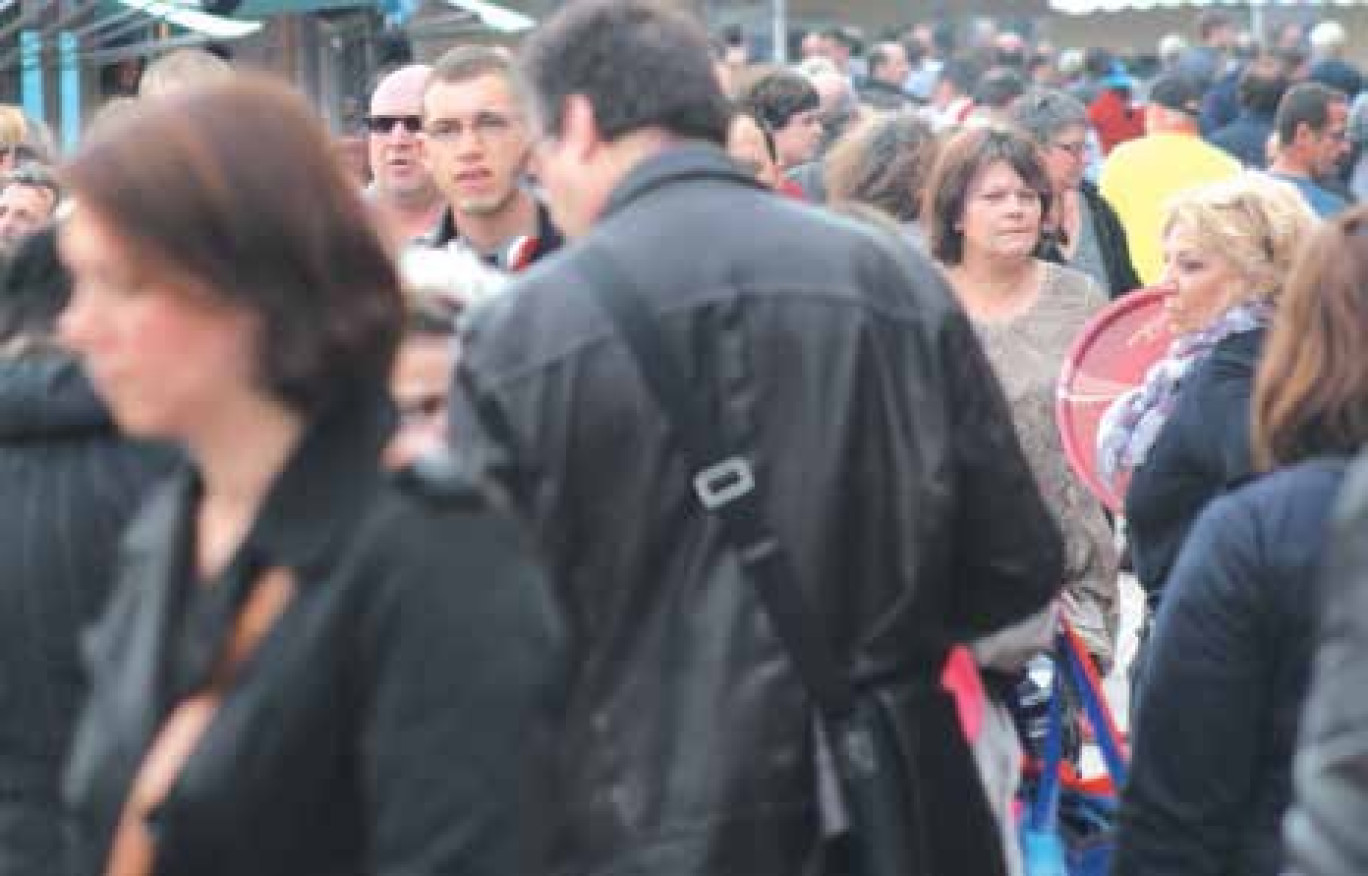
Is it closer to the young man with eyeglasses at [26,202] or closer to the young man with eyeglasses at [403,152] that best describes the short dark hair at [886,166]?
the young man with eyeglasses at [403,152]

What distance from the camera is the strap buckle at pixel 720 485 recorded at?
4.07 m

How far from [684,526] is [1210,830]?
86 centimetres

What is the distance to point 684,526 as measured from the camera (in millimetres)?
4094

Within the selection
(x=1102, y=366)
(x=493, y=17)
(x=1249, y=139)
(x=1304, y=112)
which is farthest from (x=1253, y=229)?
(x=493, y=17)

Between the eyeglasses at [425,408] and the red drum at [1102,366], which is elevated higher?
the eyeglasses at [425,408]

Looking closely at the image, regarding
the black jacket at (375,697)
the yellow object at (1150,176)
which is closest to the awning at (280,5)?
the yellow object at (1150,176)

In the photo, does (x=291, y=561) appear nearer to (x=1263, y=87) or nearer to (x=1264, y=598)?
(x=1264, y=598)

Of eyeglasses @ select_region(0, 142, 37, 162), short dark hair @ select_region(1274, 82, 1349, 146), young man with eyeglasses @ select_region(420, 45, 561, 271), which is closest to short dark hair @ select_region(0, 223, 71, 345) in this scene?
young man with eyeglasses @ select_region(420, 45, 561, 271)

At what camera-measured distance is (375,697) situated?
8.90 feet

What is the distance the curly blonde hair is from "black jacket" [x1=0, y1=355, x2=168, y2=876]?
2.74m

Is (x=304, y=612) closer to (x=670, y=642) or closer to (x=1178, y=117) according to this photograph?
(x=670, y=642)

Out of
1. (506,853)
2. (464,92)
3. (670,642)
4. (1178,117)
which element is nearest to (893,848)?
(670,642)

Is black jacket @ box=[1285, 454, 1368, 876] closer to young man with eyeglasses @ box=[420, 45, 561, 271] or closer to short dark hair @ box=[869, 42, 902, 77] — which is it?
young man with eyeglasses @ box=[420, 45, 561, 271]

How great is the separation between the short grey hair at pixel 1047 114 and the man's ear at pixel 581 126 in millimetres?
5824
